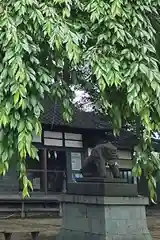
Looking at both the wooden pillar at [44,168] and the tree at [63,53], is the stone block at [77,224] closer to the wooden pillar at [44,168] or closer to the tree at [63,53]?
the tree at [63,53]

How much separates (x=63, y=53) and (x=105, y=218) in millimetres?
3822

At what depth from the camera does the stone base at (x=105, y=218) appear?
7109 mm

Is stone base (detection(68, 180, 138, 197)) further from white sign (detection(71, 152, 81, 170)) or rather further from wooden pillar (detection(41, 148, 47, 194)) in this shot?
white sign (detection(71, 152, 81, 170))

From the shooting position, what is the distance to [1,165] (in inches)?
151

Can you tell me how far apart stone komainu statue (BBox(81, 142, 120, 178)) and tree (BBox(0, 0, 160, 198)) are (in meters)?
3.89

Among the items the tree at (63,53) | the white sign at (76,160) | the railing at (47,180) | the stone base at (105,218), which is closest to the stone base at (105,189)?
the stone base at (105,218)

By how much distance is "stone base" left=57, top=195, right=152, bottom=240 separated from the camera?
7.11 metres

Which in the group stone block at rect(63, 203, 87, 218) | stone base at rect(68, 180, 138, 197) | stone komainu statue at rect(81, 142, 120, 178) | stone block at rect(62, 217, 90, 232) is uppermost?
stone komainu statue at rect(81, 142, 120, 178)

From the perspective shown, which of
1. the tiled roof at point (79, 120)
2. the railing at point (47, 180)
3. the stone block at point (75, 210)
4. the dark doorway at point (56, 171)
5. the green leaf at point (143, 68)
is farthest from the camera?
the dark doorway at point (56, 171)

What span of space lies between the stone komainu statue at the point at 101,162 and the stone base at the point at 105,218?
2.38ft

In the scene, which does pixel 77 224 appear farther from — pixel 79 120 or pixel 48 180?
pixel 79 120

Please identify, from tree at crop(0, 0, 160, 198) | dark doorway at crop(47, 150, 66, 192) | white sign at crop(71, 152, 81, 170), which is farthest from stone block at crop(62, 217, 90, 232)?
white sign at crop(71, 152, 81, 170)

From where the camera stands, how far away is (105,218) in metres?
7.07

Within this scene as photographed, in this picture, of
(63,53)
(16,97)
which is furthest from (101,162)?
(16,97)
